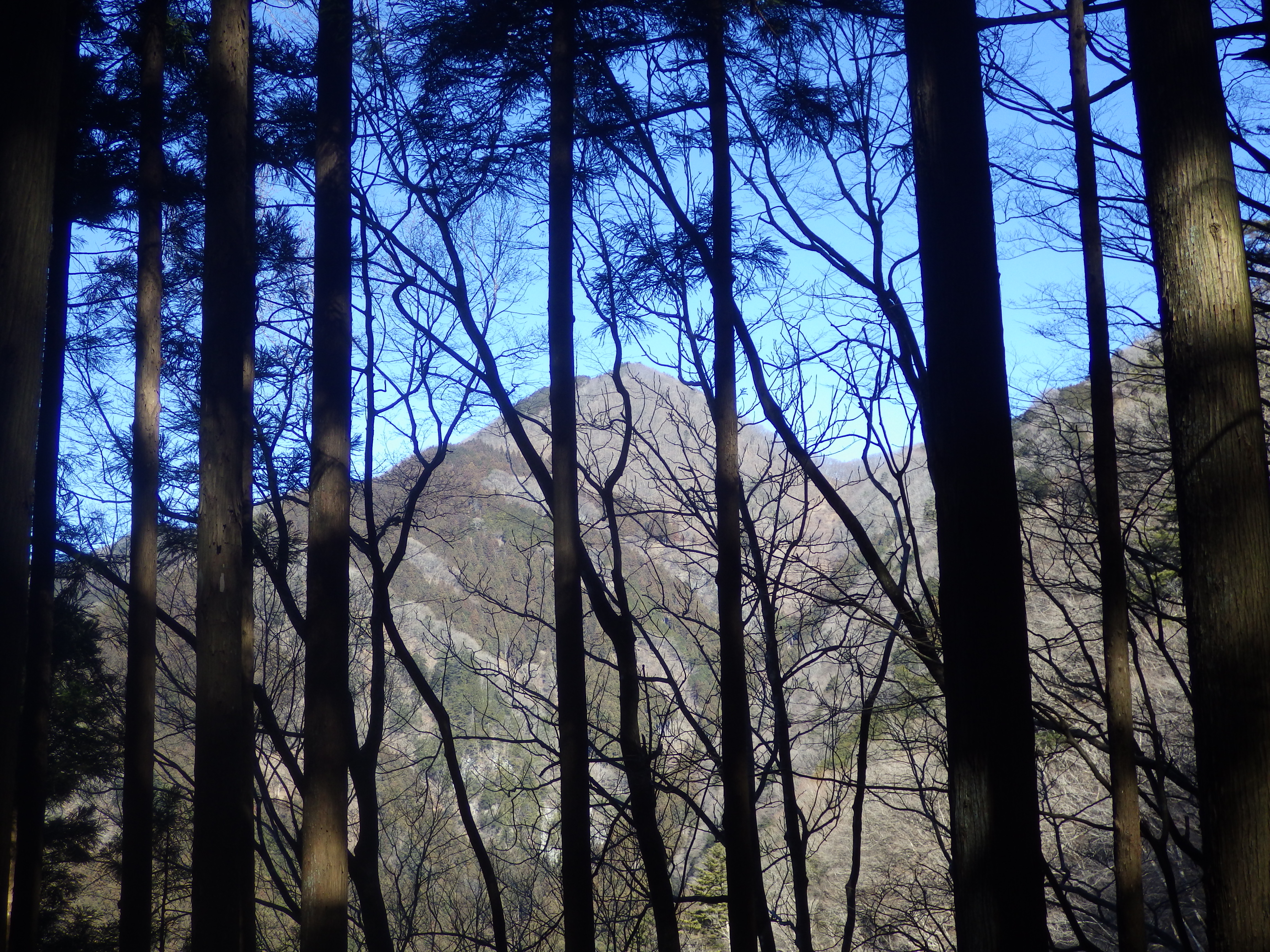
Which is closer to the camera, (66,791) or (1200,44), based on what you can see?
(1200,44)

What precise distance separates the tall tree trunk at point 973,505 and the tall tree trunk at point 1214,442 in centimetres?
86

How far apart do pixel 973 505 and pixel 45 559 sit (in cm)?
723

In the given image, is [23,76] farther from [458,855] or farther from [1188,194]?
[458,855]

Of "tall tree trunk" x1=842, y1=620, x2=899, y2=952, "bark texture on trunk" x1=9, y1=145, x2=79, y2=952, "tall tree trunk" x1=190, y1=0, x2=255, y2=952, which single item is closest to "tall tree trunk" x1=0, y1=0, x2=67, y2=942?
"tall tree trunk" x1=190, y1=0, x2=255, y2=952

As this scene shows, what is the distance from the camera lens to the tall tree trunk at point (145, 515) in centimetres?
563

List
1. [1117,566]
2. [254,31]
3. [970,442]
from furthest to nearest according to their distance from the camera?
[254,31]
[1117,566]
[970,442]

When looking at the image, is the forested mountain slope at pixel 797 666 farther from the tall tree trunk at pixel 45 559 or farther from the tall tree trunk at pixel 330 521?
the tall tree trunk at pixel 330 521

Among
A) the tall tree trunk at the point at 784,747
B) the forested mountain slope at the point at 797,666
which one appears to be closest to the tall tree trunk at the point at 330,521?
the forested mountain slope at the point at 797,666

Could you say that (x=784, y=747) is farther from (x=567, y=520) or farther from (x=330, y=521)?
(x=330, y=521)

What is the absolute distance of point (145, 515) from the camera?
6293 millimetres

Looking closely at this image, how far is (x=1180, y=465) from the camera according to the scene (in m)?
3.28

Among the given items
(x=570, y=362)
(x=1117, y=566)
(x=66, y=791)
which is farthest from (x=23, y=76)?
(x=66, y=791)

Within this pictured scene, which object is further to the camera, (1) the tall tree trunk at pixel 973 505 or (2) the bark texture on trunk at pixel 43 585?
(2) the bark texture on trunk at pixel 43 585

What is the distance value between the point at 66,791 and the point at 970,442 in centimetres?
1190
